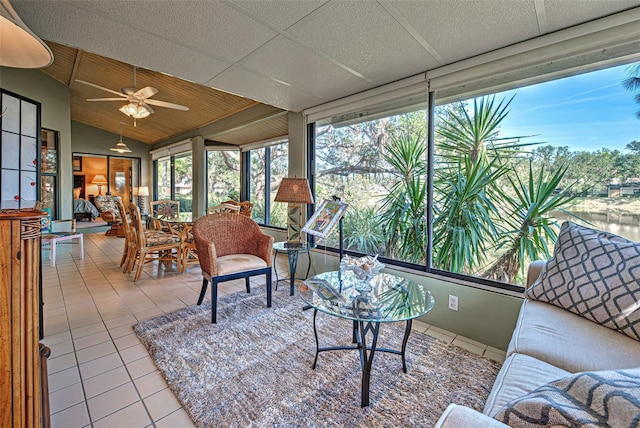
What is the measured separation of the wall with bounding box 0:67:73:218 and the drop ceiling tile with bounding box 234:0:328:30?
14.9ft

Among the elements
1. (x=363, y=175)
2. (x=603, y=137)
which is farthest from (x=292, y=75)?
(x=603, y=137)

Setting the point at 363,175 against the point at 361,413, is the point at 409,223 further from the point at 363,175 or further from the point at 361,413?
the point at 361,413

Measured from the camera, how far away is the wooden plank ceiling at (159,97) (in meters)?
4.23

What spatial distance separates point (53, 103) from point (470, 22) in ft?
22.6

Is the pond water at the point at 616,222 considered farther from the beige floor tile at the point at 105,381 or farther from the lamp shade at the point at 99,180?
the lamp shade at the point at 99,180

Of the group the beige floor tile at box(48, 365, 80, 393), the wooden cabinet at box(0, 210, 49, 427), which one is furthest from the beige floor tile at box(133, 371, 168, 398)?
the wooden cabinet at box(0, 210, 49, 427)

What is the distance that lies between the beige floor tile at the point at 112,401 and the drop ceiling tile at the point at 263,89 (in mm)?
2639

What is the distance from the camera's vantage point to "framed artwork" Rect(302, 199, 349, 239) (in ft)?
8.74

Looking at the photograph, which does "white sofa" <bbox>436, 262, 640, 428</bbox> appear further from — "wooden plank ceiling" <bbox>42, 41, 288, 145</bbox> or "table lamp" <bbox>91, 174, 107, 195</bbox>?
"table lamp" <bbox>91, 174, 107, 195</bbox>

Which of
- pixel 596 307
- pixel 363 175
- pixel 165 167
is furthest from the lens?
pixel 165 167

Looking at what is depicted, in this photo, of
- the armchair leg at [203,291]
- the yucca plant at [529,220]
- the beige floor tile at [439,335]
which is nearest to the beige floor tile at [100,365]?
the armchair leg at [203,291]

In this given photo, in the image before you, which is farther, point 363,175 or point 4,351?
point 363,175

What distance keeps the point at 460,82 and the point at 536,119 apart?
26.3 inches

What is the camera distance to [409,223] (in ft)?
9.15
